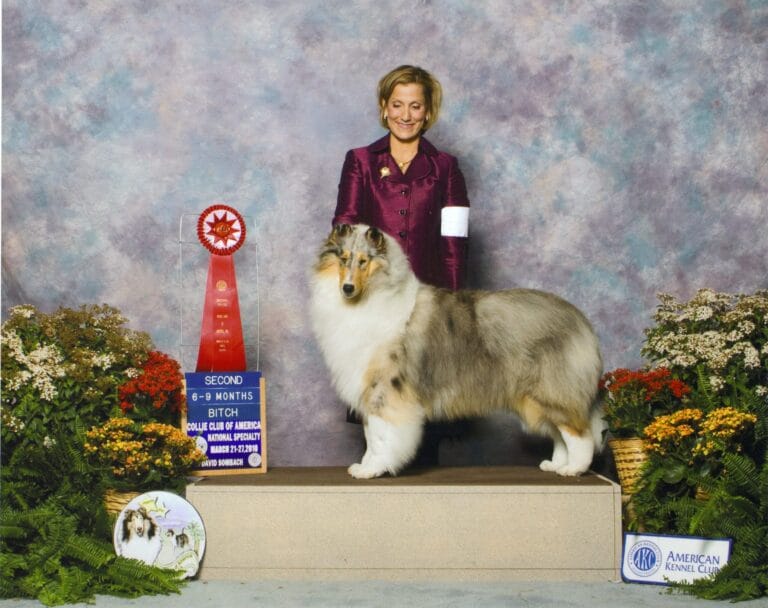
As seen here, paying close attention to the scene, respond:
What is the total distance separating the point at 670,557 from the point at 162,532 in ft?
6.32

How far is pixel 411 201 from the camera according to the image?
432cm

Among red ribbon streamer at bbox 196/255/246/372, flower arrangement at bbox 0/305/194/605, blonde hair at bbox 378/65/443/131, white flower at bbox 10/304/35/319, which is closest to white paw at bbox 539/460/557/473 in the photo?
red ribbon streamer at bbox 196/255/246/372

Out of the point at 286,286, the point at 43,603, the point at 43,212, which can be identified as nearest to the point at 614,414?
the point at 286,286

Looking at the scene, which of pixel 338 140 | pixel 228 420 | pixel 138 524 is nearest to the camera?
pixel 138 524

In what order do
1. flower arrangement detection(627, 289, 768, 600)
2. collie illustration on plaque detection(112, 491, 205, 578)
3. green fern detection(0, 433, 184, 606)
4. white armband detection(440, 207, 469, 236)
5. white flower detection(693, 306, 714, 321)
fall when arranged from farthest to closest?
white armband detection(440, 207, 469, 236) → white flower detection(693, 306, 714, 321) → collie illustration on plaque detection(112, 491, 205, 578) → flower arrangement detection(627, 289, 768, 600) → green fern detection(0, 433, 184, 606)

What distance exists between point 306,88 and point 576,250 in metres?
1.71

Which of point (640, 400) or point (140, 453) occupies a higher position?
point (640, 400)

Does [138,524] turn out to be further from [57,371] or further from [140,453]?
[57,371]

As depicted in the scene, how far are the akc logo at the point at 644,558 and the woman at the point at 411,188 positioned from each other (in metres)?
1.41

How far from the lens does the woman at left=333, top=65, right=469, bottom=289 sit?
430 cm

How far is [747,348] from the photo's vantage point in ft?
12.7

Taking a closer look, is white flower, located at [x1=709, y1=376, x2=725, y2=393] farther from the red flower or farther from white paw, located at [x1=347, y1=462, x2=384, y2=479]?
the red flower

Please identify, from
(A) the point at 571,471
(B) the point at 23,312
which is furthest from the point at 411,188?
(B) the point at 23,312

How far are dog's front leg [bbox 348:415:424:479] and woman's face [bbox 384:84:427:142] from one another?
1.38m
